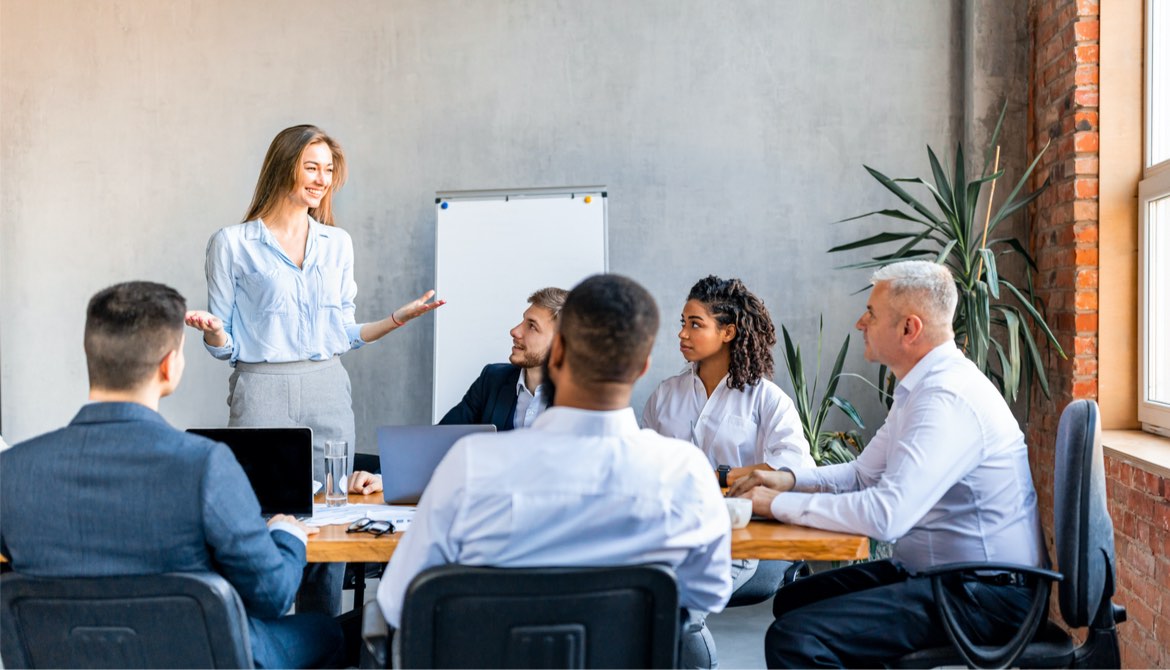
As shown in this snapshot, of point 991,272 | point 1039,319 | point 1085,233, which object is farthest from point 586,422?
point 1085,233

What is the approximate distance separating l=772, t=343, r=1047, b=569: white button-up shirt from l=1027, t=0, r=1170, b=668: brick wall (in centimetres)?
100

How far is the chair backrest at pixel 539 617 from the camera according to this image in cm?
151

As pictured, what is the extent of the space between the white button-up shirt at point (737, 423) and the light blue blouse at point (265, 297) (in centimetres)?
128

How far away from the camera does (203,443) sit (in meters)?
1.76

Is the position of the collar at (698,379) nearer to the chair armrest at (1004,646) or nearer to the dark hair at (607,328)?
the chair armrest at (1004,646)

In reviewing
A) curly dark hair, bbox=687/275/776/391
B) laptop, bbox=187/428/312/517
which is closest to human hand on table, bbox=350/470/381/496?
laptop, bbox=187/428/312/517

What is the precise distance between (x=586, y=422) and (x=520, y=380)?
6.16ft

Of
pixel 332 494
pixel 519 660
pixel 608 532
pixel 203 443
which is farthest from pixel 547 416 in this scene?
pixel 332 494

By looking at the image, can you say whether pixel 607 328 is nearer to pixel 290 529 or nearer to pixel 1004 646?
pixel 290 529

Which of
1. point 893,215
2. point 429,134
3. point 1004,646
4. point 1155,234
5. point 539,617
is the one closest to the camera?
point 539,617

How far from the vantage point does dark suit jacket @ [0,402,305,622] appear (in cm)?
170

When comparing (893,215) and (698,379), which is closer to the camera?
(698,379)

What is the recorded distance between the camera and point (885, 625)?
2.24 m

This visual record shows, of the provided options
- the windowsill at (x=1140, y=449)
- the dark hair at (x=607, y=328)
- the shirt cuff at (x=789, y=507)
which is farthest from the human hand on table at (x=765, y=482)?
the windowsill at (x=1140, y=449)
